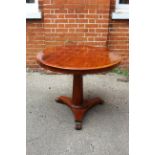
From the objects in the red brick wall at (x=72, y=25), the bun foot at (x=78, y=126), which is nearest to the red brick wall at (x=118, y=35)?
the red brick wall at (x=72, y=25)

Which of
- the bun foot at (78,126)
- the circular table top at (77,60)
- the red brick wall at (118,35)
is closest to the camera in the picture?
the circular table top at (77,60)

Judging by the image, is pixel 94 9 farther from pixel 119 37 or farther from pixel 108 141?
pixel 108 141

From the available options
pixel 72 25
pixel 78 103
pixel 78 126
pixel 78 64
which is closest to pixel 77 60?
pixel 78 64

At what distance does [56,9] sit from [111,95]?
1.58 meters

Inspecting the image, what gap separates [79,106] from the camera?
2.75m

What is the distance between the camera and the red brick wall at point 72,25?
371cm

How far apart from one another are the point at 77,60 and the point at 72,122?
701mm

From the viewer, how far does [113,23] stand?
12.8ft

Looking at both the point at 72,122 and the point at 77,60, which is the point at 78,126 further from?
A: the point at 77,60

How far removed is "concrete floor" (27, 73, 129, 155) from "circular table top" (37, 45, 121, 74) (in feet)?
2.21

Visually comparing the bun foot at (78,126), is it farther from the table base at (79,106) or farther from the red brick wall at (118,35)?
the red brick wall at (118,35)

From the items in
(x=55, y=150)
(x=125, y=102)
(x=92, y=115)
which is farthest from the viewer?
(x=125, y=102)
